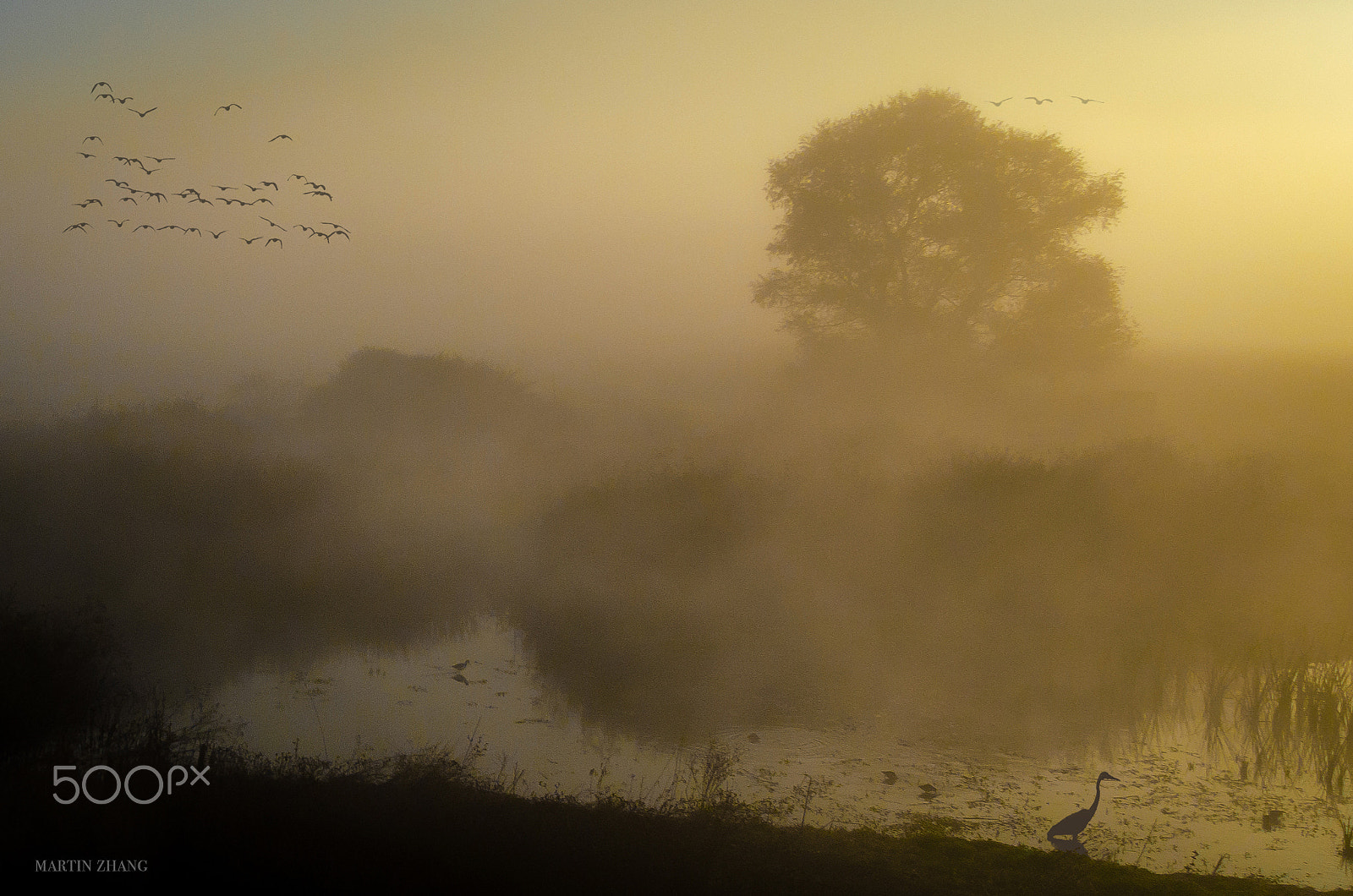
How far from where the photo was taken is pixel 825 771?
786 centimetres

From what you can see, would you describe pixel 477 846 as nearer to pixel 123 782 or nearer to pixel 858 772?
pixel 123 782

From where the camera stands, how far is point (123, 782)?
236 inches

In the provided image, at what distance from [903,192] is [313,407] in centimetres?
1776

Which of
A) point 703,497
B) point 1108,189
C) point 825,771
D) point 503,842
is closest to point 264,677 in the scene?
point 503,842

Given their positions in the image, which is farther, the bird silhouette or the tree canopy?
the tree canopy

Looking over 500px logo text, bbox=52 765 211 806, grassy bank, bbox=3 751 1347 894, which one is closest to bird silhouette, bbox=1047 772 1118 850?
grassy bank, bbox=3 751 1347 894

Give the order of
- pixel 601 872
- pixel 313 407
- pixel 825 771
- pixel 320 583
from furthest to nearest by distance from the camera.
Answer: pixel 313 407
pixel 320 583
pixel 825 771
pixel 601 872

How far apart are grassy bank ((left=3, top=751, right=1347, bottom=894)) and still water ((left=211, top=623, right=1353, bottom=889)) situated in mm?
661

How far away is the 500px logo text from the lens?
18.9 ft

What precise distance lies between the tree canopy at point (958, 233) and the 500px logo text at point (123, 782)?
729 inches

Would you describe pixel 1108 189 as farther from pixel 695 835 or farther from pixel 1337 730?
pixel 695 835

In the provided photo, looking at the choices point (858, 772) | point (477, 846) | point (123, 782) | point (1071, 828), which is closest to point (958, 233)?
point (858, 772)

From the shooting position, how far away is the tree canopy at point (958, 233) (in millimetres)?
20234

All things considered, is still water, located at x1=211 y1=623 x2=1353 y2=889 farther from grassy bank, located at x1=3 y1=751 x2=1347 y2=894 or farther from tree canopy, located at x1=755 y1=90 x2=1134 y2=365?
tree canopy, located at x1=755 y1=90 x2=1134 y2=365
